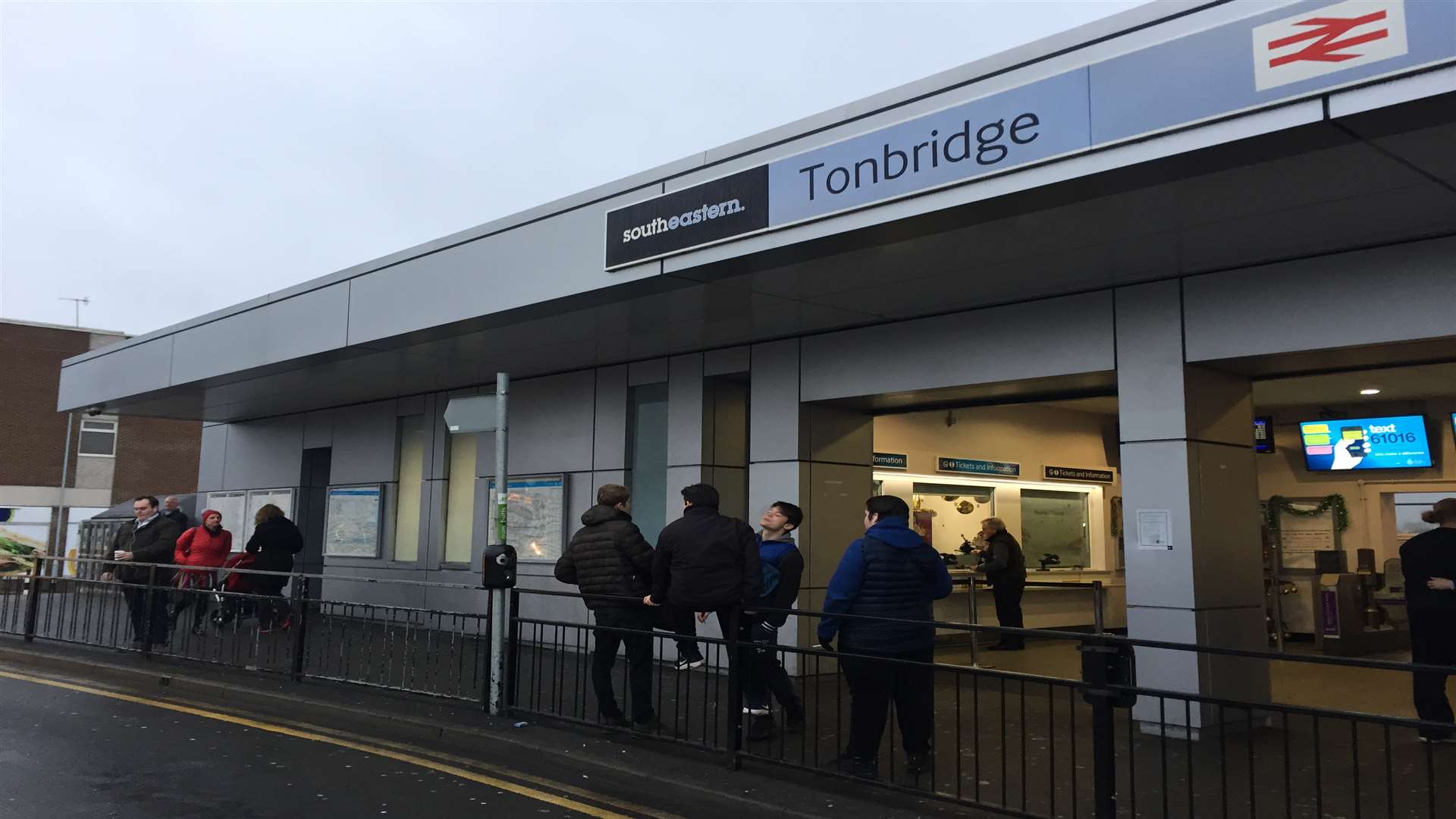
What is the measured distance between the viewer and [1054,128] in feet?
20.6

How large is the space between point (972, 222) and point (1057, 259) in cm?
128

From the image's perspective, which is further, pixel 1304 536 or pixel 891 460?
pixel 1304 536

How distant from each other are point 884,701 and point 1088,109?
3.69m

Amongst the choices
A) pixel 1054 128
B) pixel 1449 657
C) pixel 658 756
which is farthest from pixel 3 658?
pixel 1449 657

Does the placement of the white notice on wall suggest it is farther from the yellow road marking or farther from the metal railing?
the metal railing

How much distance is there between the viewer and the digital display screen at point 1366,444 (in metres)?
12.5

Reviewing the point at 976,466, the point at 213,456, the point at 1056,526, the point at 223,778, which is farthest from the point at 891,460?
the point at 213,456

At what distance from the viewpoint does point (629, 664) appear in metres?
7.76

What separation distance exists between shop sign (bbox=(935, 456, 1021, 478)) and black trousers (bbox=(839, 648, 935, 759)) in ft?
27.4

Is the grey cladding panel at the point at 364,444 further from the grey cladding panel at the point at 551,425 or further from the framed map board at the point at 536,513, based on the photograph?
the framed map board at the point at 536,513

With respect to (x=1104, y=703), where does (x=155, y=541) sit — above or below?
above

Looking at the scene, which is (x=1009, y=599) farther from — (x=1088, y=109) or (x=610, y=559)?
(x=1088, y=109)

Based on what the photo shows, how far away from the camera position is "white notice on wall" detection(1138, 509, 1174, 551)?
324 inches

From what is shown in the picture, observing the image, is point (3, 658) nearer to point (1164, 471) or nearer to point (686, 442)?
point (686, 442)
